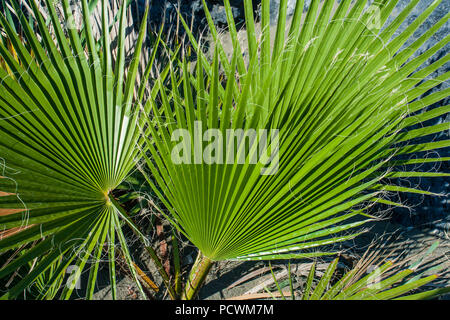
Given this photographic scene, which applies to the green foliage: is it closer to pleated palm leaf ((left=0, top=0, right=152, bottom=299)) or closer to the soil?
pleated palm leaf ((left=0, top=0, right=152, bottom=299))

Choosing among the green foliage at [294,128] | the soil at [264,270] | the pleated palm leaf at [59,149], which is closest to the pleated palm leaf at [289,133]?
the green foliage at [294,128]

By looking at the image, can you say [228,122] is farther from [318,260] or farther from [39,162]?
[318,260]

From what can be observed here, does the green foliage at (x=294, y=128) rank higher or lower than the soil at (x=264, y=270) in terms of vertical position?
higher

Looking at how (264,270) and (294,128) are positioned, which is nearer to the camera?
(294,128)

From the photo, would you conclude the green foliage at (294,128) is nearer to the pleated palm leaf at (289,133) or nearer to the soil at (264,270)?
the pleated palm leaf at (289,133)

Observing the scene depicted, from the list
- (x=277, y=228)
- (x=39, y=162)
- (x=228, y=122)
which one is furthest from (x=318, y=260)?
(x=39, y=162)

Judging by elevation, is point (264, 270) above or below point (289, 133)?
below


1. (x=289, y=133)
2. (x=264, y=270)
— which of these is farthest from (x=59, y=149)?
(x=264, y=270)

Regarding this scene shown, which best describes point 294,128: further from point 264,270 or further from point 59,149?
point 264,270

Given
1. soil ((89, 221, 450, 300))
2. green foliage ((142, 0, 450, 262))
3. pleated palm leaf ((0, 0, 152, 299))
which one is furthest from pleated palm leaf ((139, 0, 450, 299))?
soil ((89, 221, 450, 300))
